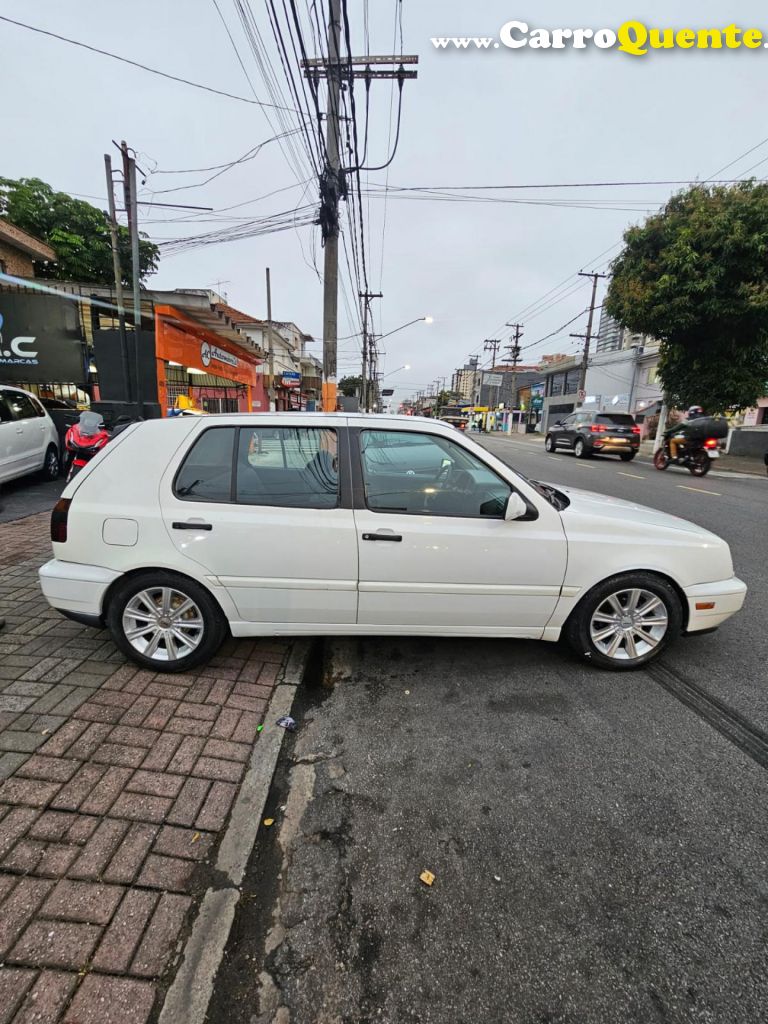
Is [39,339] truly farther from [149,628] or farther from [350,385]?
[350,385]

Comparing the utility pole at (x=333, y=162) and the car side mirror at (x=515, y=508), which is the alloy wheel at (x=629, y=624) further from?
the utility pole at (x=333, y=162)

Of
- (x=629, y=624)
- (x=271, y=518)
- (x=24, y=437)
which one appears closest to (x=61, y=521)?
(x=271, y=518)

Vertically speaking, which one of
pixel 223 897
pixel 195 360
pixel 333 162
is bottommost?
pixel 223 897

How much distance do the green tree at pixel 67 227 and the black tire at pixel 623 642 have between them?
23.6m

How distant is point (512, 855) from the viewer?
6.09ft

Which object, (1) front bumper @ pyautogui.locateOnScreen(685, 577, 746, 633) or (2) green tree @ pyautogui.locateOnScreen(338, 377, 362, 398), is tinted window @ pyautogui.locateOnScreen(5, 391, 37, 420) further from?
(2) green tree @ pyautogui.locateOnScreen(338, 377, 362, 398)

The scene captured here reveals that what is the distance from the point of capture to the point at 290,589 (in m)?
2.84

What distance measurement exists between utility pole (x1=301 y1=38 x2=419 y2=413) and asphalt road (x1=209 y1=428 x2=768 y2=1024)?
19.0 ft

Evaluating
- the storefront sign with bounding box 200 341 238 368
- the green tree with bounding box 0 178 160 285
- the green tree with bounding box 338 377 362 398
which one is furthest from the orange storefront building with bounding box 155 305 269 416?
the green tree with bounding box 338 377 362 398

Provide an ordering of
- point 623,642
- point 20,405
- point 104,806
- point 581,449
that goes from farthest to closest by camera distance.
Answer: point 581,449, point 20,405, point 623,642, point 104,806

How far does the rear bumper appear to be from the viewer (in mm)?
2838

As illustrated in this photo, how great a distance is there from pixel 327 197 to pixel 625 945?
10.7m

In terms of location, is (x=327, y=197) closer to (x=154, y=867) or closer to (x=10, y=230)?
(x=154, y=867)

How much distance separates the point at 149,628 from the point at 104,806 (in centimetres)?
110
